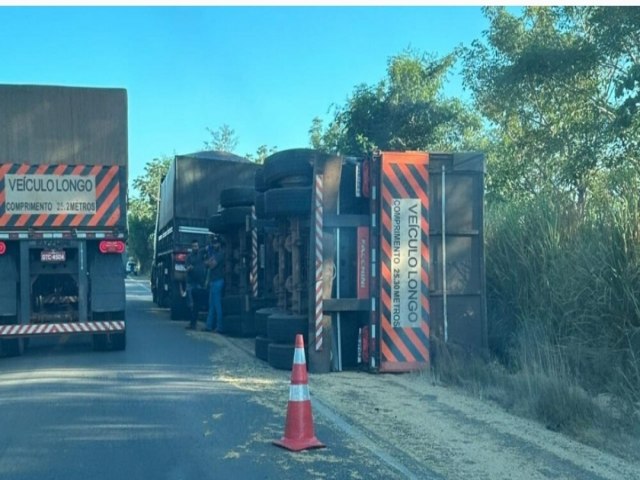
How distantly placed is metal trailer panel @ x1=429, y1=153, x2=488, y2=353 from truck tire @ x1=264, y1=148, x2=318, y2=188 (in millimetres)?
1762

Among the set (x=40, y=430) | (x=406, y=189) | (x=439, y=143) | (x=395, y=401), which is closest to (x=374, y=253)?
(x=406, y=189)

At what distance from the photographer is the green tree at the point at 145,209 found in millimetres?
56219

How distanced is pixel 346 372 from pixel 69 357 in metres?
4.82

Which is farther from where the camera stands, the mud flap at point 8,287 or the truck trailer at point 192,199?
the truck trailer at point 192,199

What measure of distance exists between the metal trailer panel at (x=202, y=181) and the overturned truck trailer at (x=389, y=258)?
9754 mm

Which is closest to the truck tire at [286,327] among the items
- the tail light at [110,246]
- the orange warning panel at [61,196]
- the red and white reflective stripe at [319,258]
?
the red and white reflective stripe at [319,258]

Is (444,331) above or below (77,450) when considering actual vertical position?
above

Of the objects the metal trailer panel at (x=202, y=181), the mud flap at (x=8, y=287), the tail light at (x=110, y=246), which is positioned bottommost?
the mud flap at (x=8, y=287)

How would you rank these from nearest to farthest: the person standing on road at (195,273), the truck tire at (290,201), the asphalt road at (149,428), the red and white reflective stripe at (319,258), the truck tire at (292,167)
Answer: the asphalt road at (149,428), the red and white reflective stripe at (319,258), the truck tire at (290,201), the truck tire at (292,167), the person standing on road at (195,273)

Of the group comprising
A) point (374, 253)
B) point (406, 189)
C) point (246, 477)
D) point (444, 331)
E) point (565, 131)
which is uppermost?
point (565, 131)

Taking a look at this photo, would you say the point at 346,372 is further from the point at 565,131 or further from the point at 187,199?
the point at 187,199

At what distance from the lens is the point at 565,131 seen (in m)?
16.0

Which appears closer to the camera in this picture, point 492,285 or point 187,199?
point 492,285

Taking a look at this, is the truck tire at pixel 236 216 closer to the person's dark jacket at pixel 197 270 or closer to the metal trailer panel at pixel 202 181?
the person's dark jacket at pixel 197 270
